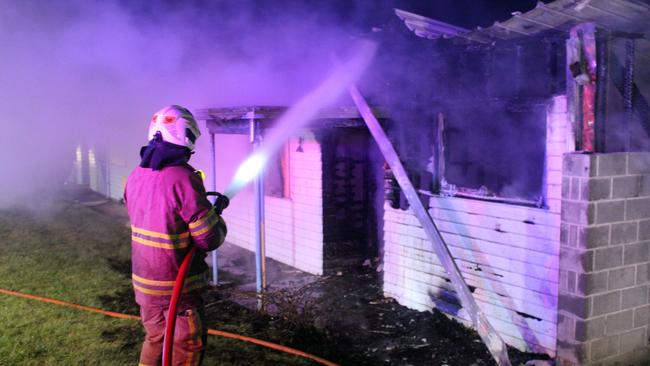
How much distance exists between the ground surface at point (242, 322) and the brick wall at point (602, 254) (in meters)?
0.81

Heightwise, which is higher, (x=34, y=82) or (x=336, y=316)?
(x=34, y=82)

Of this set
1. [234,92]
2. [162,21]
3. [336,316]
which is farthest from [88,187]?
[336,316]

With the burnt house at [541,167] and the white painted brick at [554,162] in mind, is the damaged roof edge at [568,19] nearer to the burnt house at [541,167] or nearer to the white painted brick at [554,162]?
the burnt house at [541,167]

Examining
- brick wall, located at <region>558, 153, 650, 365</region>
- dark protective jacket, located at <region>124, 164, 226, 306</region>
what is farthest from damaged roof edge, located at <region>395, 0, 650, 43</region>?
dark protective jacket, located at <region>124, 164, 226, 306</region>

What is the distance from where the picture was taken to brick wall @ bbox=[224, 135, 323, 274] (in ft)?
26.5

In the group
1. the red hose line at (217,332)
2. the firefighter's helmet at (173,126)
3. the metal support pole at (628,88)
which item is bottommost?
the red hose line at (217,332)

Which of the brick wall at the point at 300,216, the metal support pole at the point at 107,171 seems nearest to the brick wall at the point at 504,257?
the brick wall at the point at 300,216

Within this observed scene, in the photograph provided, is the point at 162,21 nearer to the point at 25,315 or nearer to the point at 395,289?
the point at 25,315

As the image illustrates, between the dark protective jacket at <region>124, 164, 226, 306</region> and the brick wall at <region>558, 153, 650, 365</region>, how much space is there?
9.47 feet

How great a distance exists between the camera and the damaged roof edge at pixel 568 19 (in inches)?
137

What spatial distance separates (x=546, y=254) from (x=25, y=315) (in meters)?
6.05

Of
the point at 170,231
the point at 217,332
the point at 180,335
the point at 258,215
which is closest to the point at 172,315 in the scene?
the point at 180,335

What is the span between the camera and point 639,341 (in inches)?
182

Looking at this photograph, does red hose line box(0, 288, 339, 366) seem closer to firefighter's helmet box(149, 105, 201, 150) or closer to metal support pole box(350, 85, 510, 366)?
metal support pole box(350, 85, 510, 366)
